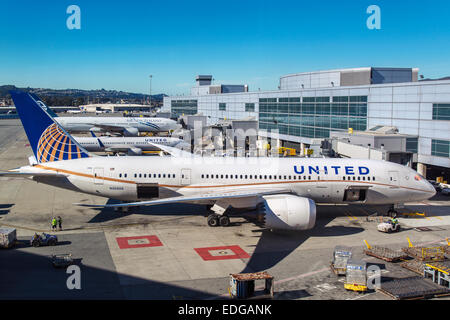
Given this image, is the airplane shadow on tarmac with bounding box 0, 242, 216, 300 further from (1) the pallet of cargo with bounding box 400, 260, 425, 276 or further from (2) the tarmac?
(1) the pallet of cargo with bounding box 400, 260, 425, 276

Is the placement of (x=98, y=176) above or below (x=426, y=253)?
above

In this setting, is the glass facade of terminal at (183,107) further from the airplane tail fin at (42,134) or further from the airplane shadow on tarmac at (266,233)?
the airplane tail fin at (42,134)

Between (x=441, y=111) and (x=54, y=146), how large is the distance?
3762cm

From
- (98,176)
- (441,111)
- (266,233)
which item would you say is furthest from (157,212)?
(441,111)

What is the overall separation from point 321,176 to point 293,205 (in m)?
5.64

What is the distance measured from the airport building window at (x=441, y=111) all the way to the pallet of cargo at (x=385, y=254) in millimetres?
22648

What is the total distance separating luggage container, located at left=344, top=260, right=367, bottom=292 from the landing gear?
11726 mm

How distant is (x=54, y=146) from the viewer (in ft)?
104

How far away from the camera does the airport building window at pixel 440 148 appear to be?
4072 centimetres

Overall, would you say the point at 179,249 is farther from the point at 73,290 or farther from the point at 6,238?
the point at 6,238

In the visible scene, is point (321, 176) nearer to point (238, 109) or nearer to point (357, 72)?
point (357, 72)

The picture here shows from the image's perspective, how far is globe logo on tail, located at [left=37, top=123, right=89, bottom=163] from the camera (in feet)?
104
